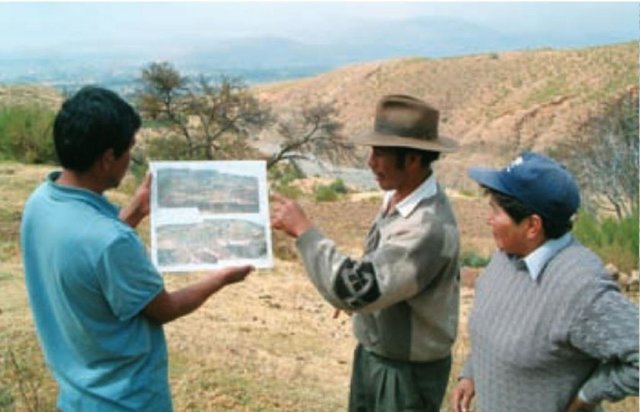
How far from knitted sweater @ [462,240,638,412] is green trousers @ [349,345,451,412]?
1.05 feet

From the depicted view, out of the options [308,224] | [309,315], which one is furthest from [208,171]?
[309,315]

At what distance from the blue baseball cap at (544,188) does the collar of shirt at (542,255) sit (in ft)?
0.21

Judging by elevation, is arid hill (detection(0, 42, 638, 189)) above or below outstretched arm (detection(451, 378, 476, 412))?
below

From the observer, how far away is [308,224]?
2881mm

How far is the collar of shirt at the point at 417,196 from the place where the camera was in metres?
3.00

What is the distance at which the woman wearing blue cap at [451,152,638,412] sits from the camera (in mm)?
2516

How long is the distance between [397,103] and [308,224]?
2.06 feet

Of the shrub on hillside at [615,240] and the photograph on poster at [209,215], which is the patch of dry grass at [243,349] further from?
the shrub on hillside at [615,240]

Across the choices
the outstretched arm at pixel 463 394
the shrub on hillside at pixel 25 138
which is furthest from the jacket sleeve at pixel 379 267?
the shrub on hillside at pixel 25 138

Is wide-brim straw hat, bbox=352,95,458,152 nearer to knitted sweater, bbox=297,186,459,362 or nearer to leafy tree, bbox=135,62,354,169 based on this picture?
knitted sweater, bbox=297,186,459,362

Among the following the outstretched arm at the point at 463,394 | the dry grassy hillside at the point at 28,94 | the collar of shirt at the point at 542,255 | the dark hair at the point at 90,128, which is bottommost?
the dry grassy hillside at the point at 28,94

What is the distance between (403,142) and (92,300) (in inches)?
44.0

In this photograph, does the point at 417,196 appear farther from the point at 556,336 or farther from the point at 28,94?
the point at 28,94

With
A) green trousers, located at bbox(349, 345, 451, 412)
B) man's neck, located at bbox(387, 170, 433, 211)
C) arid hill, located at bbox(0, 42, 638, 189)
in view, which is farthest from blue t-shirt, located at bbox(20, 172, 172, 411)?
arid hill, located at bbox(0, 42, 638, 189)
